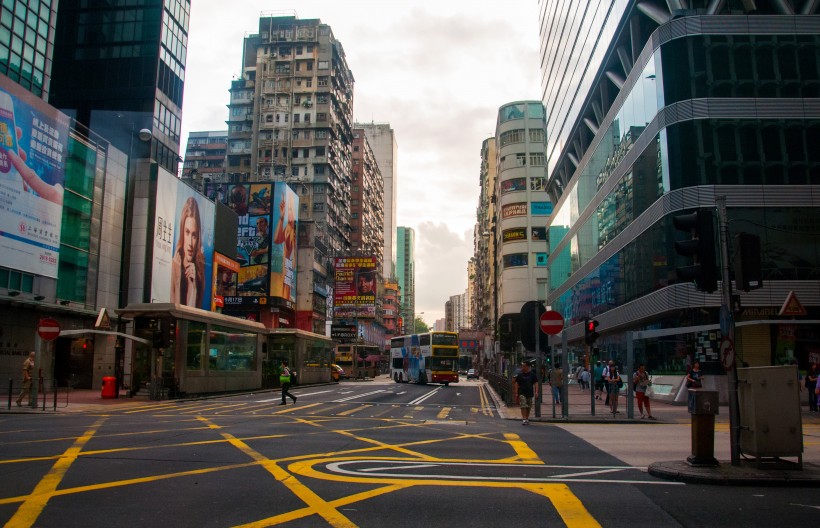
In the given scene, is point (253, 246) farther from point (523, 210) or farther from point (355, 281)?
point (523, 210)

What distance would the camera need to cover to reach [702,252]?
9.73m

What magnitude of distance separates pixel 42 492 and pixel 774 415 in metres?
9.37

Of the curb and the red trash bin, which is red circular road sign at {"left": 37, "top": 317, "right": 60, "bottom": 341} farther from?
the curb

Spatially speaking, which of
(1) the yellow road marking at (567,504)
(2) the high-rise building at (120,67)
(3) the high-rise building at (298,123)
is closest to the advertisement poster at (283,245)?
(3) the high-rise building at (298,123)

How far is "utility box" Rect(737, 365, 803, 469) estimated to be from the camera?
8969 mm

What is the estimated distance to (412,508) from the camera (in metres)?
6.78

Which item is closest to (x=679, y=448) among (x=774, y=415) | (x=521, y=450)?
(x=521, y=450)

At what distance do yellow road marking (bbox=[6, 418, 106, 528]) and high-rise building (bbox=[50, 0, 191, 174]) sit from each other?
40378mm

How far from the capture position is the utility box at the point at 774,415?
8.97 m

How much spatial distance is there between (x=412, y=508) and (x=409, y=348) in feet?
156

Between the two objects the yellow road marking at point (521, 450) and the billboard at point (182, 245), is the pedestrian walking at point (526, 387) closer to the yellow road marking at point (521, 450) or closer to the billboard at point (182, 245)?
the yellow road marking at point (521, 450)

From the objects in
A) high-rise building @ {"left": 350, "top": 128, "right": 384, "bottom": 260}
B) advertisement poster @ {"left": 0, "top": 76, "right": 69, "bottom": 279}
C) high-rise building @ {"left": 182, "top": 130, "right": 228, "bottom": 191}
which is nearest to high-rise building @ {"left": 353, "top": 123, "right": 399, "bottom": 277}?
high-rise building @ {"left": 350, "top": 128, "right": 384, "bottom": 260}

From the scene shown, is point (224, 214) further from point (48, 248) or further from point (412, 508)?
point (412, 508)

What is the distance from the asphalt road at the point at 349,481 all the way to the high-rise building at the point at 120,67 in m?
38.1
